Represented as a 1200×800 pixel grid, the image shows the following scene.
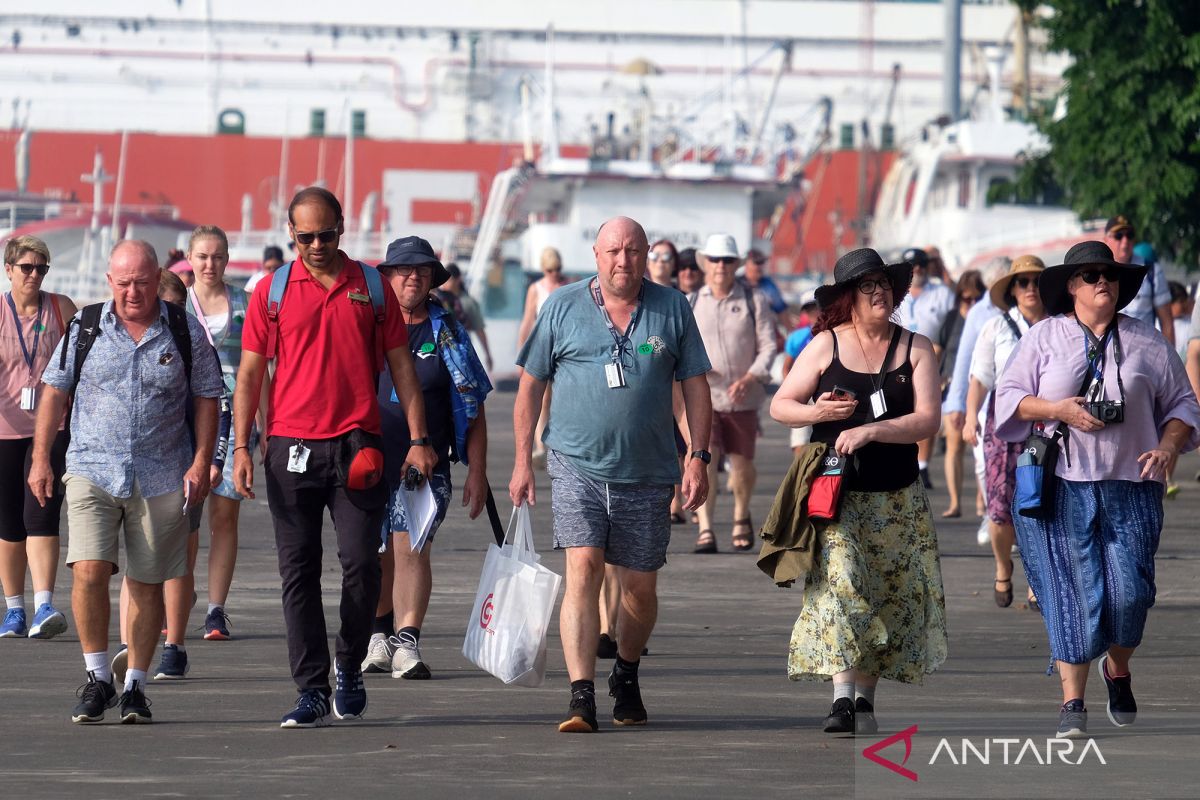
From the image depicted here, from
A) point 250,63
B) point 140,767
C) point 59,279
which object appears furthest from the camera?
point 250,63

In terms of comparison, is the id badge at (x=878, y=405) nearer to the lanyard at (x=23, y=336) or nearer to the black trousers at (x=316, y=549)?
the black trousers at (x=316, y=549)

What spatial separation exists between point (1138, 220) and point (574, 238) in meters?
23.9

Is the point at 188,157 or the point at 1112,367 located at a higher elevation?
the point at 188,157

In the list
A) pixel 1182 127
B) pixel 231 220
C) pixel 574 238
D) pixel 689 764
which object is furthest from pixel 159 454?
pixel 231 220

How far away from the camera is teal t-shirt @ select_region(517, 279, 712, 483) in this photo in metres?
7.66

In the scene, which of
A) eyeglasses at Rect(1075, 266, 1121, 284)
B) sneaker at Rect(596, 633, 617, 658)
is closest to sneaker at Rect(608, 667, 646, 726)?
sneaker at Rect(596, 633, 617, 658)

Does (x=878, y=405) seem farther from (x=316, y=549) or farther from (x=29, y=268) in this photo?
(x=29, y=268)

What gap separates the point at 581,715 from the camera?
24.3 feet

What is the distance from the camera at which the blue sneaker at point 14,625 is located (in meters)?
9.73

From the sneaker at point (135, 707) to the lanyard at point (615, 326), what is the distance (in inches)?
78.3

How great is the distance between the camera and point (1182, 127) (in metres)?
20.1

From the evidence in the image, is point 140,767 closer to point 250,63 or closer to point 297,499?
point 297,499

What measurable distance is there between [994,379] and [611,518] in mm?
4052

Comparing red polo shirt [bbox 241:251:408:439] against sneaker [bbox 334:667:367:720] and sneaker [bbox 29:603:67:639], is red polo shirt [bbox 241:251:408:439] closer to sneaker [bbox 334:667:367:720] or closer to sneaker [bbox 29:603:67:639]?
sneaker [bbox 334:667:367:720]
